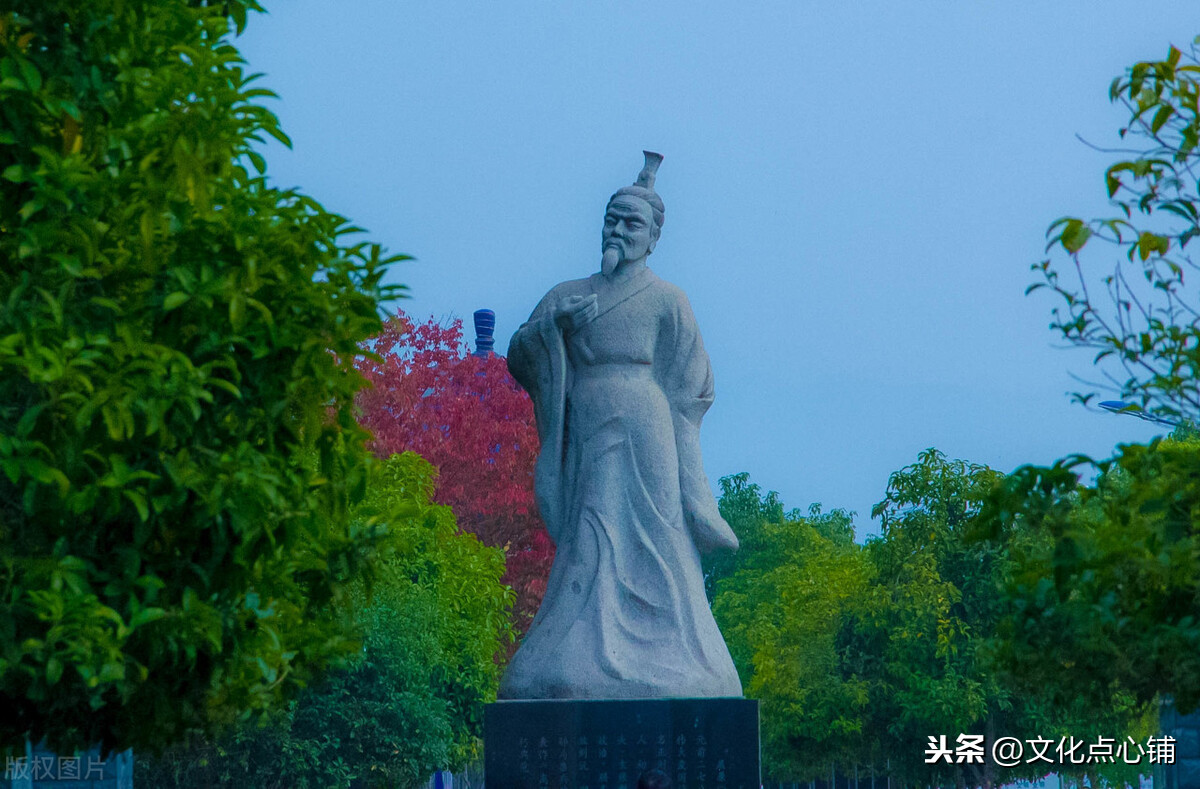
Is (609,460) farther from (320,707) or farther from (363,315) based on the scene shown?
(320,707)

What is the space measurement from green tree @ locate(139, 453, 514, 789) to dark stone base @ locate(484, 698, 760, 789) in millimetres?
11578

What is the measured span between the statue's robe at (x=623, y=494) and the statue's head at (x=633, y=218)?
214mm

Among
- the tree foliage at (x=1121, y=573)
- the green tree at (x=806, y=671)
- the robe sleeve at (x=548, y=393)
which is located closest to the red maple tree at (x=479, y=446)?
the green tree at (x=806, y=671)

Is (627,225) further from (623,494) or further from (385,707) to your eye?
(385,707)

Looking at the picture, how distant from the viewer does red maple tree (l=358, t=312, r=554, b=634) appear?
3108 cm

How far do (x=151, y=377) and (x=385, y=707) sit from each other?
710 inches

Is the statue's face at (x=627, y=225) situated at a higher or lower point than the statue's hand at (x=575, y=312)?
higher

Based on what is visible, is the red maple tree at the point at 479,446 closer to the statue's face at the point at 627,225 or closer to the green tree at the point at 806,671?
the green tree at the point at 806,671

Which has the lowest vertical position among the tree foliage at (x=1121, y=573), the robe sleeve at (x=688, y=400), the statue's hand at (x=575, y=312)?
the tree foliage at (x=1121, y=573)

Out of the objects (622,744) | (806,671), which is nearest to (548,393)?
(622,744)

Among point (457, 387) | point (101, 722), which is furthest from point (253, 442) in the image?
point (457, 387)

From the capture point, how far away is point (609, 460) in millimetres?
10664

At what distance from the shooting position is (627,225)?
1080 centimetres

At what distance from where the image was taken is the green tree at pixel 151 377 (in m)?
5.23
